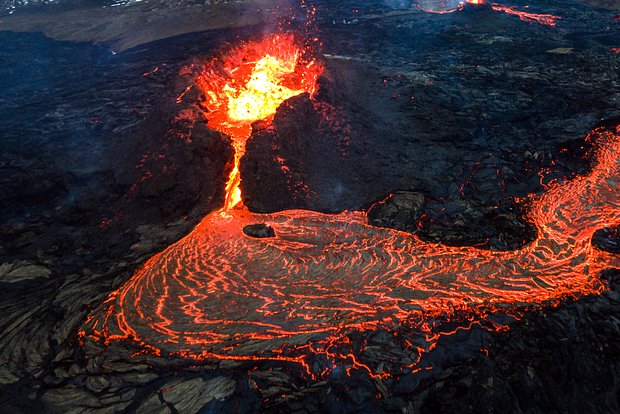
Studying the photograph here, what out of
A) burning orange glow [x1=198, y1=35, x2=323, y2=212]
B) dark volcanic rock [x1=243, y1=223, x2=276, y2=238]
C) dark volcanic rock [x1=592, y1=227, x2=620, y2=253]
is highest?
burning orange glow [x1=198, y1=35, x2=323, y2=212]

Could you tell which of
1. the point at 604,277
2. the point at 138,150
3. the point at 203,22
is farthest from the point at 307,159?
the point at 203,22

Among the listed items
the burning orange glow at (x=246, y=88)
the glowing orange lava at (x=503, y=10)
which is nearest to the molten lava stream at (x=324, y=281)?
the burning orange glow at (x=246, y=88)

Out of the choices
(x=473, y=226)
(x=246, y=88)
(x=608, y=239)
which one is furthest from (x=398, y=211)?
(x=246, y=88)

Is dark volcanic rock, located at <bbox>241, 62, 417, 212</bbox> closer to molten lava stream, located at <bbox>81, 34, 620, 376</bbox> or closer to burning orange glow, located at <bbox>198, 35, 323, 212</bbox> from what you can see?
molten lava stream, located at <bbox>81, 34, 620, 376</bbox>

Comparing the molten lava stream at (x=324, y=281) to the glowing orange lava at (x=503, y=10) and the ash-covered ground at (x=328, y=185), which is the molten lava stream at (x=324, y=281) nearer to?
the ash-covered ground at (x=328, y=185)

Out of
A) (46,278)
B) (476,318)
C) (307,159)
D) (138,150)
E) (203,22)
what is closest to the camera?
(476,318)

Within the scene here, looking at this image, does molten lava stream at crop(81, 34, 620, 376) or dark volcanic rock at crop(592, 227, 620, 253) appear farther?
dark volcanic rock at crop(592, 227, 620, 253)

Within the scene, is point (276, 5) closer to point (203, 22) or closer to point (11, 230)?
point (203, 22)

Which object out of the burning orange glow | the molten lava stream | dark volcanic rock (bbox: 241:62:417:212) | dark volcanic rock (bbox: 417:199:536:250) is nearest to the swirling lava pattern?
the molten lava stream
